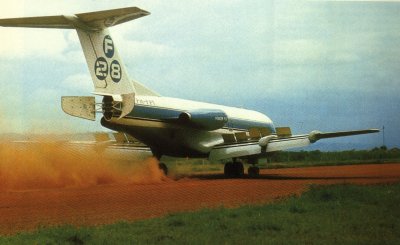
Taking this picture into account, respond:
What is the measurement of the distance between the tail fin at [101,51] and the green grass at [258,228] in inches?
331

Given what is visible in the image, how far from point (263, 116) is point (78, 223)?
21907mm

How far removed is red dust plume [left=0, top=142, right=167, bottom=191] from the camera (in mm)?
19141

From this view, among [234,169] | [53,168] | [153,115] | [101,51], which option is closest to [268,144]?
[234,169]

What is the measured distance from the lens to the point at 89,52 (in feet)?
64.7

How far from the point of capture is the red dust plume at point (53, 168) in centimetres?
1914

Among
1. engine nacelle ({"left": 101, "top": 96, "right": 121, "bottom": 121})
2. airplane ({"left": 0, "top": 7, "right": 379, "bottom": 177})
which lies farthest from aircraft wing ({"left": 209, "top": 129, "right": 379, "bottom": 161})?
engine nacelle ({"left": 101, "top": 96, "right": 121, "bottom": 121})

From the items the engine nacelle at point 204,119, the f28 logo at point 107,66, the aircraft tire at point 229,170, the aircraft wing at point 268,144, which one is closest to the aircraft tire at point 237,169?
the aircraft tire at point 229,170

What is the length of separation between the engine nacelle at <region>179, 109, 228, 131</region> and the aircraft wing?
125 centimetres

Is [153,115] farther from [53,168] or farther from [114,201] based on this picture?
[114,201]

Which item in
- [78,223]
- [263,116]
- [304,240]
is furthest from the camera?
[263,116]

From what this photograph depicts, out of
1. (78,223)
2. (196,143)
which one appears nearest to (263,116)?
(196,143)

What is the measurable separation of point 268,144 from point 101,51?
29.5 feet

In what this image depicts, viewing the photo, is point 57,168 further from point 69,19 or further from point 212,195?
point 212,195

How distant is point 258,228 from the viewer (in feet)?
34.4
